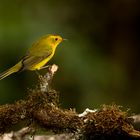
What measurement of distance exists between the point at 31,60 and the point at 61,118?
47.2 inches

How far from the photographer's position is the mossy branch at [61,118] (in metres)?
5.29

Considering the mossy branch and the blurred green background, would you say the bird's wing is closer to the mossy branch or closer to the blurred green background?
the mossy branch

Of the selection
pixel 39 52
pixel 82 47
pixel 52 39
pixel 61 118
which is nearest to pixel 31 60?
pixel 39 52

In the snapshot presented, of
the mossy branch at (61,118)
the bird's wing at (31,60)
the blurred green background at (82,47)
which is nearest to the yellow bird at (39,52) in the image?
the bird's wing at (31,60)

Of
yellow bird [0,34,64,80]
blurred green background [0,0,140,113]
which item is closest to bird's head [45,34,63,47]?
yellow bird [0,34,64,80]

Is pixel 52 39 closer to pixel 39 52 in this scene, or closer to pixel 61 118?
pixel 39 52

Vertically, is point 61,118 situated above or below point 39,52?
below

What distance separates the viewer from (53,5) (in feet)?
34.0

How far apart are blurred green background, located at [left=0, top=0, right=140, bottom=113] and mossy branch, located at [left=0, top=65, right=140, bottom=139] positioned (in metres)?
3.30

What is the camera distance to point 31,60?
6562 millimetres

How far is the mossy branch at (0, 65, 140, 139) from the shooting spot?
529 cm

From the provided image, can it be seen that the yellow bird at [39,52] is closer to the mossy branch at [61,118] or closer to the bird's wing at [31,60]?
the bird's wing at [31,60]

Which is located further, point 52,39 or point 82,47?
point 82,47

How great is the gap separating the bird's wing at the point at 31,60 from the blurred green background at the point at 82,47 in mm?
2280
